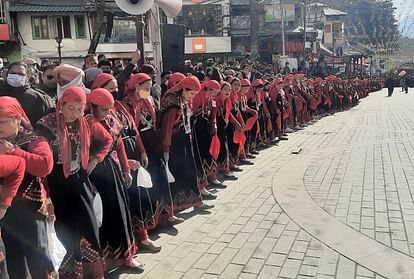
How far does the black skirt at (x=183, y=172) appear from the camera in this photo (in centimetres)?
549

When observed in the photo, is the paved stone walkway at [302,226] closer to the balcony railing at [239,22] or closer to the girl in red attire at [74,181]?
the girl in red attire at [74,181]

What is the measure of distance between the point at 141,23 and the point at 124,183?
3.44 meters

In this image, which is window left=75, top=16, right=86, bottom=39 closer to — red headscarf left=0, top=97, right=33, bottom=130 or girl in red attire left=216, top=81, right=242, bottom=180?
girl in red attire left=216, top=81, right=242, bottom=180

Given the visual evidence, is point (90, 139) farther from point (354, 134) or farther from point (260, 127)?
point (354, 134)

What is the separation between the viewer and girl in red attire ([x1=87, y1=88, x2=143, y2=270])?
371 centimetres

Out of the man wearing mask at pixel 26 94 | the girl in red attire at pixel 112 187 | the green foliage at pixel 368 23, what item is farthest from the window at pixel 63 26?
the green foliage at pixel 368 23

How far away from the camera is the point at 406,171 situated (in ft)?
25.1

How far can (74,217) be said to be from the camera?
345 cm

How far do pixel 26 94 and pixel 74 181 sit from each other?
1.42m

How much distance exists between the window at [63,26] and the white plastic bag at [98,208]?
3018cm

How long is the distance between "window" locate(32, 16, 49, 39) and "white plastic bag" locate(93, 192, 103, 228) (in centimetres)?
3047

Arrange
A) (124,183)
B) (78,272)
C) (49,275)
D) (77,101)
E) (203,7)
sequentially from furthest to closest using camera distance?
(203,7) < (124,183) < (78,272) < (77,101) < (49,275)

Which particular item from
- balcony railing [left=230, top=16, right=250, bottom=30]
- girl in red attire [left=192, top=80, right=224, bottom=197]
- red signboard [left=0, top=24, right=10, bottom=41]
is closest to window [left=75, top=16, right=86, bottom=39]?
red signboard [left=0, top=24, right=10, bottom=41]

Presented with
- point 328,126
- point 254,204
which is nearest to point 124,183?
point 254,204
